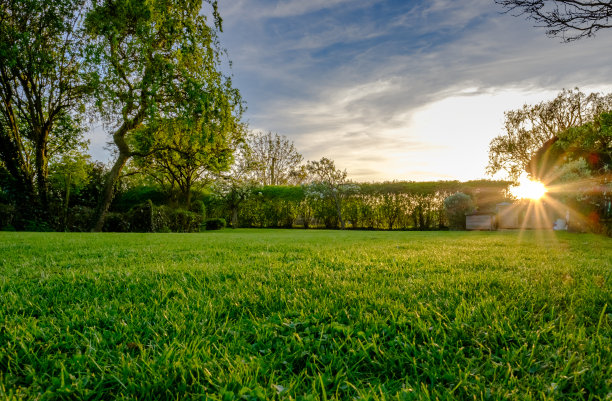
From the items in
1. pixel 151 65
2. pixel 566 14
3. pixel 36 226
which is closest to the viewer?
pixel 566 14

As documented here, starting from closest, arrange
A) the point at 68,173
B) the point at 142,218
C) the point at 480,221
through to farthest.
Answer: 1. the point at 142,218
2. the point at 480,221
3. the point at 68,173

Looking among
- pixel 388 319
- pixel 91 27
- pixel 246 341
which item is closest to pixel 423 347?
pixel 388 319

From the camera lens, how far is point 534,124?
22.8 meters

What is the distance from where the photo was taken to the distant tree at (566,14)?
20.2 ft

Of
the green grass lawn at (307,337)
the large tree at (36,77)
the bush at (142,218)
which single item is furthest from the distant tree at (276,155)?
the green grass lawn at (307,337)

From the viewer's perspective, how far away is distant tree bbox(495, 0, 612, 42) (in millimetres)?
6148

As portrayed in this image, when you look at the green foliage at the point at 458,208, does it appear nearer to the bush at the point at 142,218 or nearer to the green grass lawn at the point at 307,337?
the green grass lawn at the point at 307,337

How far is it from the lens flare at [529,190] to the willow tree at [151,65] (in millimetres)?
12648

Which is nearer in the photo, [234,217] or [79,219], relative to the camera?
[79,219]

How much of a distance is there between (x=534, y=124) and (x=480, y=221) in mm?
14168

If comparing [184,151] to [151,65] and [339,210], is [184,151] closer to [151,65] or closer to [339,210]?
[151,65]

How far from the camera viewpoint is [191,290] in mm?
2424

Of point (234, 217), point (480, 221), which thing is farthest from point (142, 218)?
point (480, 221)

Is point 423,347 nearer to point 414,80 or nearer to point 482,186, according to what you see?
point 414,80
